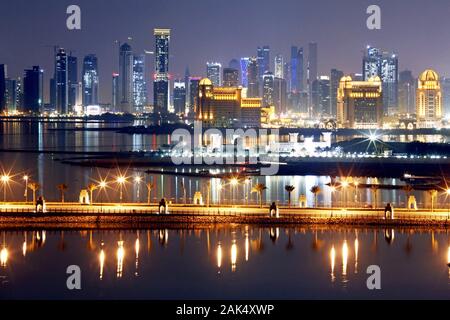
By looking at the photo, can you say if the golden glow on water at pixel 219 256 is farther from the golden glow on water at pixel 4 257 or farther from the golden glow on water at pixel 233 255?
the golden glow on water at pixel 4 257

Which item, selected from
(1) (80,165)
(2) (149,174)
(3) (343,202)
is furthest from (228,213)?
(1) (80,165)

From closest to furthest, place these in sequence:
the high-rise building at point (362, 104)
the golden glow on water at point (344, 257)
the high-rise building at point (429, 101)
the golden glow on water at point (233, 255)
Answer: the golden glow on water at point (344, 257), the golden glow on water at point (233, 255), the high-rise building at point (362, 104), the high-rise building at point (429, 101)

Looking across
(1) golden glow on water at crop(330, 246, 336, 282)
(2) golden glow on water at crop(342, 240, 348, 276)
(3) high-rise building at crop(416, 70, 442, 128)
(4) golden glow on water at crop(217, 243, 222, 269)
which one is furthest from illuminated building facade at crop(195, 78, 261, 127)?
(1) golden glow on water at crop(330, 246, 336, 282)

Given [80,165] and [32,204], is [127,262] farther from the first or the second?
[80,165]

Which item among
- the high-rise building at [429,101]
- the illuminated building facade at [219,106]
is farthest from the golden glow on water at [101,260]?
the high-rise building at [429,101]

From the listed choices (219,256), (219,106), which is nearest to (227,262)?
(219,256)
